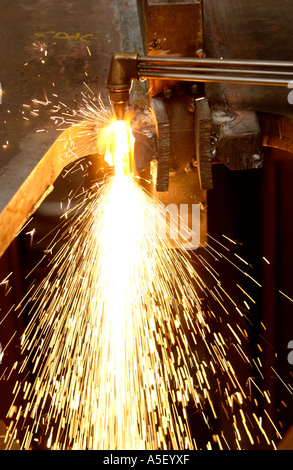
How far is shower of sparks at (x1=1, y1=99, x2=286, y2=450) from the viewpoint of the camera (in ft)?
11.7

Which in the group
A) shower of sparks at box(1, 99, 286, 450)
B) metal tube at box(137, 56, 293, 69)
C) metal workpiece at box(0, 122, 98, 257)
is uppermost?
metal tube at box(137, 56, 293, 69)

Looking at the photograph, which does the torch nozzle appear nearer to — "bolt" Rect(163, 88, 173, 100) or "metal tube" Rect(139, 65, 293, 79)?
"metal tube" Rect(139, 65, 293, 79)

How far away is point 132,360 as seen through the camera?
3.69 meters

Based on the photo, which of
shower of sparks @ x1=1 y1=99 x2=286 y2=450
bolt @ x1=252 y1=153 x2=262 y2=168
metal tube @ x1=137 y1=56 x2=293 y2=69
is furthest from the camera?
shower of sparks @ x1=1 y1=99 x2=286 y2=450

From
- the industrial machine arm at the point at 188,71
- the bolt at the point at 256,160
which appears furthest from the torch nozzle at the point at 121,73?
the bolt at the point at 256,160

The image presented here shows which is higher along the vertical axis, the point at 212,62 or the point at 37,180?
the point at 212,62

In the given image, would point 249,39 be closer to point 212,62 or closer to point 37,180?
point 212,62

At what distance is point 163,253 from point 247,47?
1.26 meters

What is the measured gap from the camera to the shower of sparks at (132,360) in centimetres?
355

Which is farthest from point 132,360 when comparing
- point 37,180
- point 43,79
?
point 43,79

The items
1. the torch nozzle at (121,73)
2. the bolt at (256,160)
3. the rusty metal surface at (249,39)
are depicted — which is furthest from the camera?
the rusty metal surface at (249,39)

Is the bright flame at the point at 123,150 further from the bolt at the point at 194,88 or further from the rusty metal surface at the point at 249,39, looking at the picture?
the rusty metal surface at the point at 249,39

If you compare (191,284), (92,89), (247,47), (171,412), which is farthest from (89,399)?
(247,47)

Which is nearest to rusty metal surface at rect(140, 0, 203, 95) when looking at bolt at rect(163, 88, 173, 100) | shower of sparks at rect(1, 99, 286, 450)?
bolt at rect(163, 88, 173, 100)
